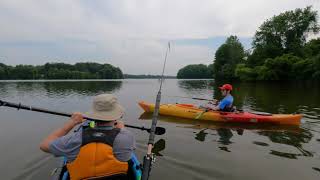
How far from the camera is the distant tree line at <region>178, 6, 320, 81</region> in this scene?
59344mm

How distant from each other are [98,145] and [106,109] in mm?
510

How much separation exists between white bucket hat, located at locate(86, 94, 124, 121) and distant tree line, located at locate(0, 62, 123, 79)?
367ft

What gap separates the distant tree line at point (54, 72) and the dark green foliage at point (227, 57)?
5446 cm

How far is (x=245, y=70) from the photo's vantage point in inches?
2741

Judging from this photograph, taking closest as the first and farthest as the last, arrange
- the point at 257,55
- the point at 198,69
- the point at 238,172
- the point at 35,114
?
the point at 238,172 < the point at 35,114 < the point at 257,55 < the point at 198,69

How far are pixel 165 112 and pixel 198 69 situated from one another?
485 feet

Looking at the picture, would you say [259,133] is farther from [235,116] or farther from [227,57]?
[227,57]

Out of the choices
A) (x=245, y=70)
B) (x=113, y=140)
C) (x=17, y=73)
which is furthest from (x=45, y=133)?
(x=17, y=73)

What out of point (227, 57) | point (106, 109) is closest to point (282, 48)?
point (227, 57)

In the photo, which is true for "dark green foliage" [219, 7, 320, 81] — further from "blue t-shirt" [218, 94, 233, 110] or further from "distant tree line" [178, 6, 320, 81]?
"blue t-shirt" [218, 94, 233, 110]

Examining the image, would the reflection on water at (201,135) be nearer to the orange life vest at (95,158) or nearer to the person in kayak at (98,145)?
the person in kayak at (98,145)

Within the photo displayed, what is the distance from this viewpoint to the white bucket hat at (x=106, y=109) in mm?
4016

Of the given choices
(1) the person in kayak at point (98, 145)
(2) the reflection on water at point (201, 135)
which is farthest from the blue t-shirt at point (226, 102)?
(1) the person in kayak at point (98, 145)

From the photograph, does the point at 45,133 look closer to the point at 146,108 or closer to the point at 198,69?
the point at 146,108
